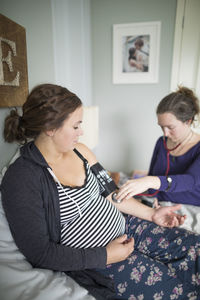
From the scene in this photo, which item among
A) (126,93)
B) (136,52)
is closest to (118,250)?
(126,93)

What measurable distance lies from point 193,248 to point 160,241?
15 cm

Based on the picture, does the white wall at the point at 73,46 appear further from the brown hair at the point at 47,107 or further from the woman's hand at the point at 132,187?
the woman's hand at the point at 132,187

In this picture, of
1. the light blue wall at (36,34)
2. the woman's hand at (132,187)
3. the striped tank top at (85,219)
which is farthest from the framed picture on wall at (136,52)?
the striped tank top at (85,219)

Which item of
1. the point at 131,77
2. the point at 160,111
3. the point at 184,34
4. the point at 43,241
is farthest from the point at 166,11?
the point at 43,241

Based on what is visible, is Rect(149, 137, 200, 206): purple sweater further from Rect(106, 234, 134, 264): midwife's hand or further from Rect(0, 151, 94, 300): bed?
Rect(0, 151, 94, 300): bed

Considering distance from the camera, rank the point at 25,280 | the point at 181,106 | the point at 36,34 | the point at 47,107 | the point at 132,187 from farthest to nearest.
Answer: the point at 181,106, the point at 36,34, the point at 132,187, the point at 47,107, the point at 25,280

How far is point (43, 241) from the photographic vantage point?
0.76 meters

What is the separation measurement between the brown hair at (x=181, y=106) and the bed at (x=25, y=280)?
3.81 feet

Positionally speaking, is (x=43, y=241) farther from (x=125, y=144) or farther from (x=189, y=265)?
(x=125, y=144)

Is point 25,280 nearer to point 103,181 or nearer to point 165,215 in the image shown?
point 103,181

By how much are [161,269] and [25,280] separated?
22.1 inches

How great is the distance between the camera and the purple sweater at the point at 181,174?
1.23m

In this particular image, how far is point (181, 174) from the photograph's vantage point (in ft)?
4.36

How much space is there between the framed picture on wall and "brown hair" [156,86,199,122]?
955 mm
